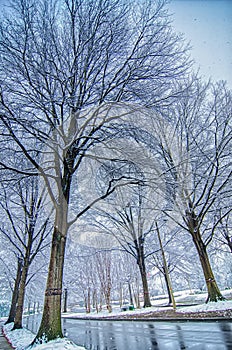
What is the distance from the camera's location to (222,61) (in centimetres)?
324

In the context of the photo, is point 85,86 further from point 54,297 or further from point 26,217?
point 26,217

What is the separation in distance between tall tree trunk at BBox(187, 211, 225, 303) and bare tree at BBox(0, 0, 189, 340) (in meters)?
7.44

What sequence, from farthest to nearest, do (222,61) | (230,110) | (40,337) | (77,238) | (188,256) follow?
(188,256)
(77,238)
(230,110)
(40,337)
(222,61)

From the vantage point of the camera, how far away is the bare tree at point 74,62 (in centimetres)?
571

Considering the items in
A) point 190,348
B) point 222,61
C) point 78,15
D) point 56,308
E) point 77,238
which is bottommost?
point 190,348

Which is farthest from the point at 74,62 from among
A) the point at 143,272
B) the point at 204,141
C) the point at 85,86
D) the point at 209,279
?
the point at 143,272

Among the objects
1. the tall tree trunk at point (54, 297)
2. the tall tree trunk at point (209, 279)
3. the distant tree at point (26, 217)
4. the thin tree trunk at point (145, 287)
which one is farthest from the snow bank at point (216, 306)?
the distant tree at point (26, 217)

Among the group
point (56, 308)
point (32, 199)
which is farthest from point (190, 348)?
point (32, 199)

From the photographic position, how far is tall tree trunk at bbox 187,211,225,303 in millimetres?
10578

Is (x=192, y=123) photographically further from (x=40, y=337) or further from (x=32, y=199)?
(x=40, y=337)

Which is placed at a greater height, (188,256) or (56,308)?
(188,256)

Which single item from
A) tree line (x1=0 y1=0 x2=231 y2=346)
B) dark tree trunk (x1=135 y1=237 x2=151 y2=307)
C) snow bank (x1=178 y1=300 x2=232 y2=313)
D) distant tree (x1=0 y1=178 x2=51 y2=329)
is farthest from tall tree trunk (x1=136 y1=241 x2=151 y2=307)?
tree line (x1=0 y1=0 x2=231 y2=346)

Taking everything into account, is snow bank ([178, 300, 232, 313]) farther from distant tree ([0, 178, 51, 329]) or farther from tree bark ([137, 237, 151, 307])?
distant tree ([0, 178, 51, 329])

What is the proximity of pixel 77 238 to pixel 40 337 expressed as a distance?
13.3m
